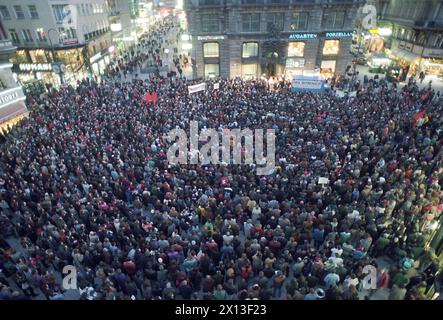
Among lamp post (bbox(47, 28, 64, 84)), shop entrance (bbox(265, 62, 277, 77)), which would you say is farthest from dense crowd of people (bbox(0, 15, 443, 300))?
shop entrance (bbox(265, 62, 277, 77))

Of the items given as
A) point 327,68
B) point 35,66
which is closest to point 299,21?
point 327,68

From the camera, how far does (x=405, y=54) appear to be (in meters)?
37.8

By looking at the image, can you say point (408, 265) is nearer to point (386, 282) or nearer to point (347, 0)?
point (386, 282)

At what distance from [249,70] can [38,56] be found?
85.0 feet

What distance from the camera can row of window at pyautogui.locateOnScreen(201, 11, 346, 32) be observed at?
108ft

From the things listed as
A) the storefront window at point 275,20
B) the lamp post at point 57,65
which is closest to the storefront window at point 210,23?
the storefront window at point 275,20

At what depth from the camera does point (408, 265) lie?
1002cm

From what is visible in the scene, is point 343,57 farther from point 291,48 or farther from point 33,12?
point 33,12

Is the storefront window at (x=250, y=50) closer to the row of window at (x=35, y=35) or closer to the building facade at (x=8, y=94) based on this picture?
the row of window at (x=35, y=35)

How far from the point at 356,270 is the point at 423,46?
35412 mm

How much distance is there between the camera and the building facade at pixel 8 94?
24406 millimetres

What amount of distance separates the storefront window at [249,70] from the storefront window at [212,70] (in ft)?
10.8

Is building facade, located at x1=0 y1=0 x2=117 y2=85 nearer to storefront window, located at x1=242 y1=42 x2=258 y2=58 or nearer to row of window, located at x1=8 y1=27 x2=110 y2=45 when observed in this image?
row of window, located at x1=8 y1=27 x2=110 y2=45
